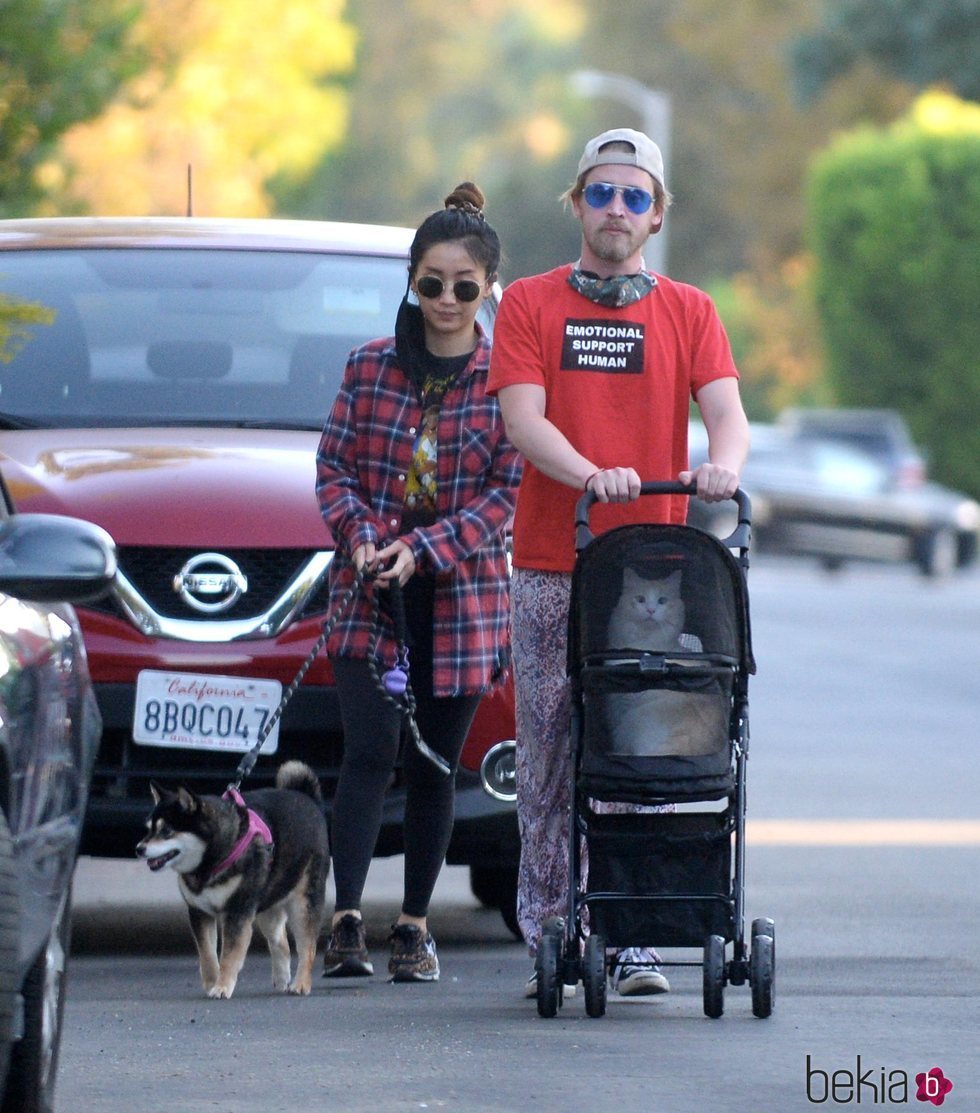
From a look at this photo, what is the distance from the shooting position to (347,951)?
7023 mm

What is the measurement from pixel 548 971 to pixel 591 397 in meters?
1.37

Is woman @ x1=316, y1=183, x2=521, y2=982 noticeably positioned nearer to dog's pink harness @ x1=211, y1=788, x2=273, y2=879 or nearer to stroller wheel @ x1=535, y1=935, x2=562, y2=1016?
dog's pink harness @ x1=211, y1=788, x2=273, y2=879

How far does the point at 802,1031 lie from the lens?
6242 mm

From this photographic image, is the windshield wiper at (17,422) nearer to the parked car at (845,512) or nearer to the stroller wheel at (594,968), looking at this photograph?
the stroller wheel at (594,968)

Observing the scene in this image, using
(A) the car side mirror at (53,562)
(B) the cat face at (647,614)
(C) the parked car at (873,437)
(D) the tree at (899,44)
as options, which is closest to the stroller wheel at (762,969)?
(B) the cat face at (647,614)

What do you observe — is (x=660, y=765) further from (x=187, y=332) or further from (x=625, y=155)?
(x=187, y=332)

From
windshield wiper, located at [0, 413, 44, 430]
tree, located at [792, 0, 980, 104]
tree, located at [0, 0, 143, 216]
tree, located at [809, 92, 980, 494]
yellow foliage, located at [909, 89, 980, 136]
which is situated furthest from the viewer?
tree, located at [792, 0, 980, 104]

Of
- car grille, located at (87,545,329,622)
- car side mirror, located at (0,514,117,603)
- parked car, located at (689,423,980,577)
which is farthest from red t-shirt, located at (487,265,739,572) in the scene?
parked car, located at (689,423,980,577)

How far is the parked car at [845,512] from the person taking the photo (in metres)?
30.2

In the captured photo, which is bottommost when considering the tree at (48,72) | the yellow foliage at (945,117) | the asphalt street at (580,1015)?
the asphalt street at (580,1015)

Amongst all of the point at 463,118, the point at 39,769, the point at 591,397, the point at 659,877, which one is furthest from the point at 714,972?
the point at 463,118

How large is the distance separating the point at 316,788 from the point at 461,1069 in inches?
56.6

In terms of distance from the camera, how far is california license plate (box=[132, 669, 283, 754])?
7070 mm

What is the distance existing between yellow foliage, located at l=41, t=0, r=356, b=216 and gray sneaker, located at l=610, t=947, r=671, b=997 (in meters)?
19.0
